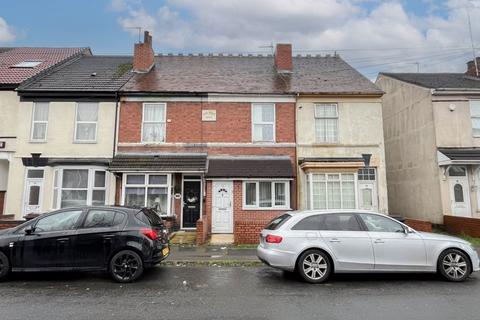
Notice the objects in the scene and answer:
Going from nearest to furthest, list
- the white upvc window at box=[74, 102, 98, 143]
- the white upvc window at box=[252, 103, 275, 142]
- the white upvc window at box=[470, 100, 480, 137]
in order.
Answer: the white upvc window at box=[74, 102, 98, 143]
the white upvc window at box=[470, 100, 480, 137]
the white upvc window at box=[252, 103, 275, 142]

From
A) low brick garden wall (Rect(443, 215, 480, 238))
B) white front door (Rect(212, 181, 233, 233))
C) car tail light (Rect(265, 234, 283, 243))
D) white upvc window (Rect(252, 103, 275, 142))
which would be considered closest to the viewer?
car tail light (Rect(265, 234, 283, 243))

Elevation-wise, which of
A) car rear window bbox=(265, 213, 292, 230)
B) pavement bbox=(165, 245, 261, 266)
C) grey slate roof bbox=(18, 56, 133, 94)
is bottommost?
pavement bbox=(165, 245, 261, 266)

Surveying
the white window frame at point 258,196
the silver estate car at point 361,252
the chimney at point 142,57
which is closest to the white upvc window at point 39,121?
the chimney at point 142,57

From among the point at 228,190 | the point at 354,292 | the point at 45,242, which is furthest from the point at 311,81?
the point at 45,242

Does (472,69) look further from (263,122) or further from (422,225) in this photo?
(263,122)

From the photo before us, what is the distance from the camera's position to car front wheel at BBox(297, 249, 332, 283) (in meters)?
7.15

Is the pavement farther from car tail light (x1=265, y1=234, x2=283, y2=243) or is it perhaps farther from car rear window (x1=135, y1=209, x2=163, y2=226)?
car tail light (x1=265, y1=234, x2=283, y2=243)

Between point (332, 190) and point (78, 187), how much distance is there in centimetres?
1114

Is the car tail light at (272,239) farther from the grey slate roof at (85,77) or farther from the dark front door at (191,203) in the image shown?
the grey slate roof at (85,77)

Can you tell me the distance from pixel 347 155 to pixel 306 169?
2.19m

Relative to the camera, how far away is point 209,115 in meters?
16.3

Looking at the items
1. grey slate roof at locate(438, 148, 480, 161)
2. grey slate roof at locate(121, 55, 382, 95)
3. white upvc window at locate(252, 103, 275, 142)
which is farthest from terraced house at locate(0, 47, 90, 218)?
grey slate roof at locate(438, 148, 480, 161)

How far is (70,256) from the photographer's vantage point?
7406mm

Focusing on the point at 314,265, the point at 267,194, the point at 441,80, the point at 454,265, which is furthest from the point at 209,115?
the point at 441,80
